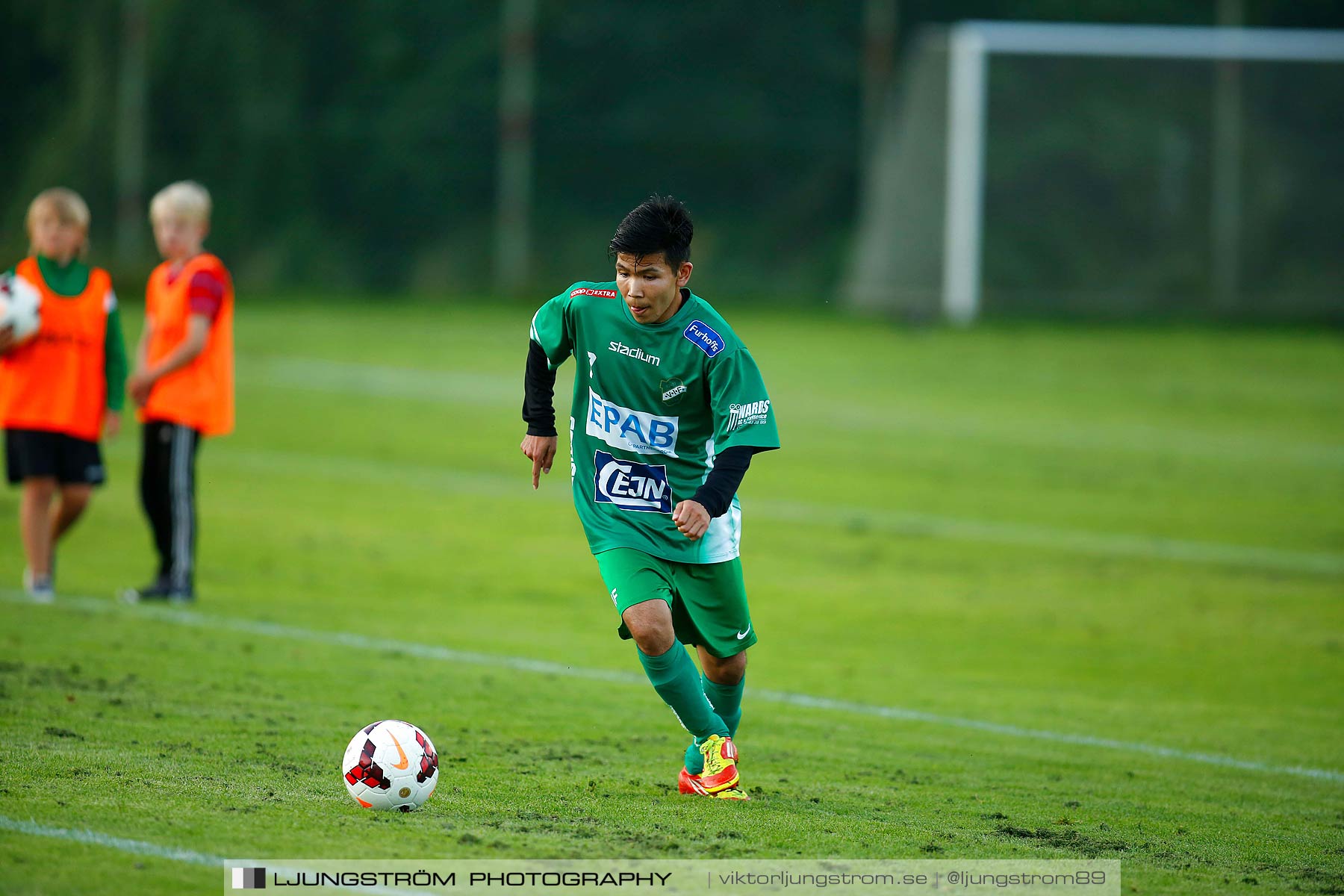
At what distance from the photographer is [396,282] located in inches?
1085

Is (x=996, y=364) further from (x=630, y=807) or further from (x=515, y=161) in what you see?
(x=630, y=807)

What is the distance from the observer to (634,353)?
5656 mm

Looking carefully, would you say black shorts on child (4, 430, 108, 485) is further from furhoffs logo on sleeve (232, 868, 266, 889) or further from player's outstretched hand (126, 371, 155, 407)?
furhoffs logo on sleeve (232, 868, 266, 889)

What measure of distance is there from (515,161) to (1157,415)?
38.8 feet

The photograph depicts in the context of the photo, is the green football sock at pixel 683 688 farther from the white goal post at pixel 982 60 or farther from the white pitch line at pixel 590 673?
the white goal post at pixel 982 60

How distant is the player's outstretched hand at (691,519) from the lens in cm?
533

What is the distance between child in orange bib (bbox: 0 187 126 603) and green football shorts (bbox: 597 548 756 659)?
14.6 feet

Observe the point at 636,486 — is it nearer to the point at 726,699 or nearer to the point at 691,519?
the point at 691,519

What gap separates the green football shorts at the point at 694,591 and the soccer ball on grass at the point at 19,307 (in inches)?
179

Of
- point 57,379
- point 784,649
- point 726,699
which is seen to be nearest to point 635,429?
point 726,699

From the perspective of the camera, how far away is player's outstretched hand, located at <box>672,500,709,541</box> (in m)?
5.33

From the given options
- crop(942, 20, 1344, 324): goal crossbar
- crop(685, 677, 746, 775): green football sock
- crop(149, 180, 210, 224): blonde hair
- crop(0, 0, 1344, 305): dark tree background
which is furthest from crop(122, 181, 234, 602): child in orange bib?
crop(0, 0, 1344, 305): dark tree background

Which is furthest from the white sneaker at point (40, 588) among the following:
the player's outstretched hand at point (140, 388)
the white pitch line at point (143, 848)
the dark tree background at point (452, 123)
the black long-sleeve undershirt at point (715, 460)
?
the dark tree background at point (452, 123)

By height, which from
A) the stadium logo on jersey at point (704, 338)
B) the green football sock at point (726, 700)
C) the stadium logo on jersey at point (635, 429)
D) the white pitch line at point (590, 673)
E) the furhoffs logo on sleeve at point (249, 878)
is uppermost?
the stadium logo on jersey at point (704, 338)
